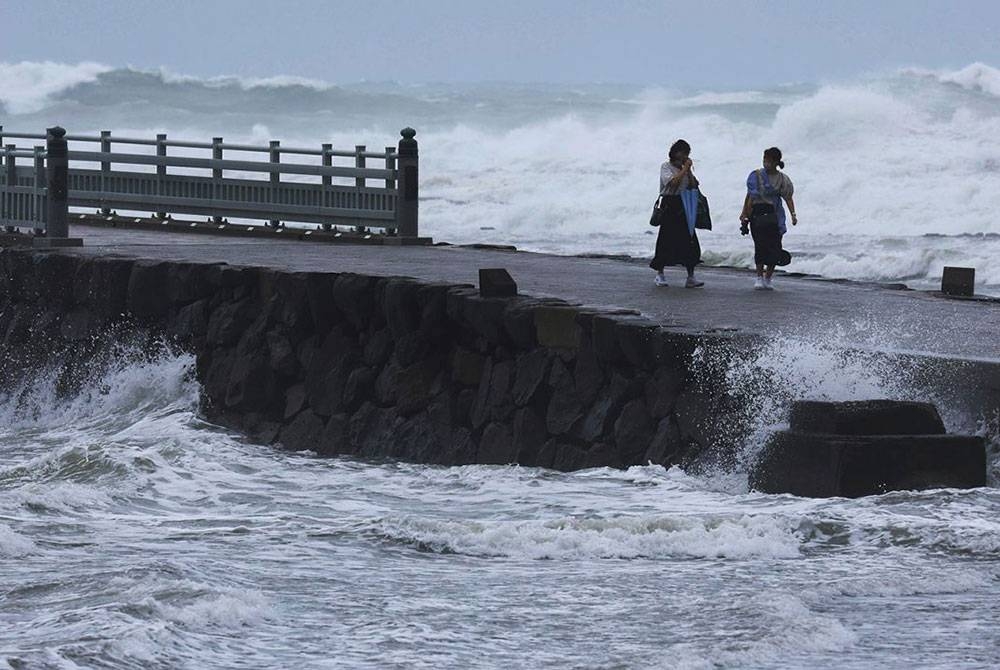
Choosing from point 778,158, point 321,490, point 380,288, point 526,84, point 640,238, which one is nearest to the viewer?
point 321,490

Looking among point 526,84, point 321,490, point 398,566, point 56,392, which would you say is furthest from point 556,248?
point 526,84

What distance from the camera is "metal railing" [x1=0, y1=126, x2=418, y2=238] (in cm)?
2452

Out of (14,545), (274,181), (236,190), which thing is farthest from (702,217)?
(236,190)

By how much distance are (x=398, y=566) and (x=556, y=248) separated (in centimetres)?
3602

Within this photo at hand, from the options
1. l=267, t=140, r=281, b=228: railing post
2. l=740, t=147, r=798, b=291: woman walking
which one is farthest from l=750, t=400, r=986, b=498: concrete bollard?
l=267, t=140, r=281, b=228: railing post

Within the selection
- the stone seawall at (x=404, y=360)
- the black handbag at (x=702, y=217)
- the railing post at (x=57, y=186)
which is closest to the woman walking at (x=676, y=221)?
the black handbag at (x=702, y=217)

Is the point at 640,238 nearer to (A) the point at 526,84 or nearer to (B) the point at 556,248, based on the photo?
(B) the point at 556,248

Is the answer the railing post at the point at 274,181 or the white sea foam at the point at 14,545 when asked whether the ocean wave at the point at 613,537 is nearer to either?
the white sea foam at the point at 14,545

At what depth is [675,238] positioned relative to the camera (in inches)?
738

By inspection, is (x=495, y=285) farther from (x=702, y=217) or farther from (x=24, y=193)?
(x=24, y=193)

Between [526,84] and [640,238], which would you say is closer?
→ [640,238]

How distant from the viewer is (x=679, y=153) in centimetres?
1841

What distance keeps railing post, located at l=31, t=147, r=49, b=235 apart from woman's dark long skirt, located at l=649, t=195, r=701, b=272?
8132 mm

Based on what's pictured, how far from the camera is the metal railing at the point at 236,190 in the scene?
24516mm
